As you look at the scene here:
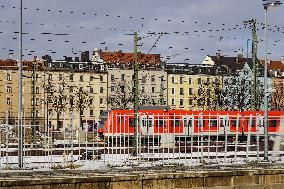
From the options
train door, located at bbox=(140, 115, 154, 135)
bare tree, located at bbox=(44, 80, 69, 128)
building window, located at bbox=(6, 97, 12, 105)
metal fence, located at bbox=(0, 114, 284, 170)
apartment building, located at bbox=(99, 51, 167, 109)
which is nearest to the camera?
metal fence, located at bbox=(0, 114, 284, 170)

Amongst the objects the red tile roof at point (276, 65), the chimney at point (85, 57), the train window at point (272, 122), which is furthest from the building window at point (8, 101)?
the train window at point (272, 122)

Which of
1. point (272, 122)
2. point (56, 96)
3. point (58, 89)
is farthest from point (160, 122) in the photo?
point (58, 89)

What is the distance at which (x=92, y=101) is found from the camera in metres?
118

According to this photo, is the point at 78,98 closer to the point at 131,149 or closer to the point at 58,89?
the point at 58,89

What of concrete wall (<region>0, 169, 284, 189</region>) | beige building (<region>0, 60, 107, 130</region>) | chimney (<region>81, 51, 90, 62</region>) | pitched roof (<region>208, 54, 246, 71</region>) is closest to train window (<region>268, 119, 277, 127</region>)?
concrete wall (<region>0, 169, 284, 189</region>)

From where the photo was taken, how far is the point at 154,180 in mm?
13758

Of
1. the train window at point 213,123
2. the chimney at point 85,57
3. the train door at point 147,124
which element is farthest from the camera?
the chimney at point 85,57

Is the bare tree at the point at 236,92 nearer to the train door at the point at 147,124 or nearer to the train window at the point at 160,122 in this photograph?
the train window at the point at 160,122

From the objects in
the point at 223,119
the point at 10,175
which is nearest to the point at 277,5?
the point at 223,119

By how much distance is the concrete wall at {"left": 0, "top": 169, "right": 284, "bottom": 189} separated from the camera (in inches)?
484

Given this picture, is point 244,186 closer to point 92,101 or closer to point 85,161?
point 85,161

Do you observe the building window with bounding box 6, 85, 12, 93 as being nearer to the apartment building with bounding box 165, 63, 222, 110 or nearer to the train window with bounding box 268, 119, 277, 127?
the apartment building with bounding box 165, 63, 222, 110

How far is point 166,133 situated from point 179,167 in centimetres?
490

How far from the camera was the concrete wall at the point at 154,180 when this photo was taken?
12295mm
